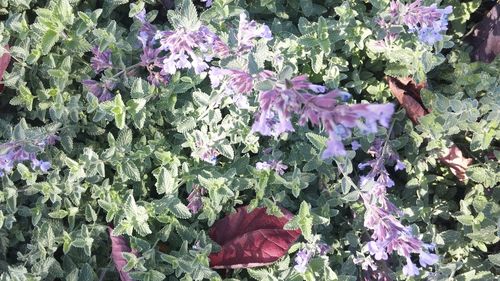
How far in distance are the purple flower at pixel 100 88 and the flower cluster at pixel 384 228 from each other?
120 cm

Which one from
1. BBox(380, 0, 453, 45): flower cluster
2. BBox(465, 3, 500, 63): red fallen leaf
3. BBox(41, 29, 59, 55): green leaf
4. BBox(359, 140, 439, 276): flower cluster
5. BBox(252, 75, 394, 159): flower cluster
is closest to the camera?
BBox(252, 75, 394, 159): flower cluster

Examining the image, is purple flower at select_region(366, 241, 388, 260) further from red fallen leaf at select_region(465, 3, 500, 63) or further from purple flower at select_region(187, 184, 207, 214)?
red fallen leaf at select_region(465, 3, 500, 63)

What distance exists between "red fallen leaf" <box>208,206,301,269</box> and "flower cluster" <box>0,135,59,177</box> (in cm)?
82

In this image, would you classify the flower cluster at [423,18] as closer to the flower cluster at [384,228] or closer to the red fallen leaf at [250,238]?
the flower cluster at [384,228]

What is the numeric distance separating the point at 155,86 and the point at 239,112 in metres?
0.42

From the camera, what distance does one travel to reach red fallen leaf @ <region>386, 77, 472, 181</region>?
253cm

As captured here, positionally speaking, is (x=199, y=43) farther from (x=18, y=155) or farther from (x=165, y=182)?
(x=18, y=155)

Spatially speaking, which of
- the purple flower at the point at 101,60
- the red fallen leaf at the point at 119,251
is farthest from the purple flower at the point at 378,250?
the purple flower at the point at 101,60

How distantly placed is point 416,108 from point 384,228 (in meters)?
0.70

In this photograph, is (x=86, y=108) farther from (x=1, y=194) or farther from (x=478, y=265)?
(x=478, y=265)

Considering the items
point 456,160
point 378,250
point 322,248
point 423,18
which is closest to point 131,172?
point 322,248

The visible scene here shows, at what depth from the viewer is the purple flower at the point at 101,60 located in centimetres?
247

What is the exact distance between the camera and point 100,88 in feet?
8.24

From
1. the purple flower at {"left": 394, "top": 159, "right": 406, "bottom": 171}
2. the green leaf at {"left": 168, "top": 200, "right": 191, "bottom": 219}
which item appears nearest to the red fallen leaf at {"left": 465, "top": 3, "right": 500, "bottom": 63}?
the purple flower at {"left": 394, "top": 159, "right": 406, "bottom": 171}
